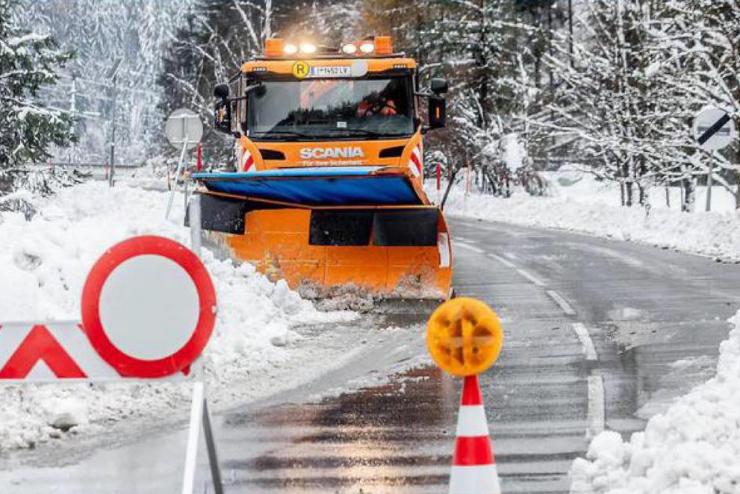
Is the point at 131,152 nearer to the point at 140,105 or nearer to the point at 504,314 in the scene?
the point at 140,105

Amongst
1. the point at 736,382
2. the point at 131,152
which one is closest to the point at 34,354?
the point at 736,382

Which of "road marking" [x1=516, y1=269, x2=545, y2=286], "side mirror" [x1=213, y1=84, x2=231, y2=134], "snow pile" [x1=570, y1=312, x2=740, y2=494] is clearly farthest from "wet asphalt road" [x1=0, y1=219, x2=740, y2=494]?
"side mirror" [x1=213, y1=84, x2=231, y2=134]

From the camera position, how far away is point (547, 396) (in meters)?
7.98

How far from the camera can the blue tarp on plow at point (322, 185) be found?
11891mm

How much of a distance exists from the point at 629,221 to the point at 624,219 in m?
0.55

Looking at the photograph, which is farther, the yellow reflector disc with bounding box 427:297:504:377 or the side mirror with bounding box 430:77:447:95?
the side mirror with bounding box 430:77:447:95

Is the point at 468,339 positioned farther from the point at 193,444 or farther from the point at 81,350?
the point at 81,350

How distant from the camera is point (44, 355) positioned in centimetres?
423

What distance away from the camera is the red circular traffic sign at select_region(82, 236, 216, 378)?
165 inches

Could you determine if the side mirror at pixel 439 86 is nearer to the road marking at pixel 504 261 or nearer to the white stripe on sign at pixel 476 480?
the road marking at pixel 504 261

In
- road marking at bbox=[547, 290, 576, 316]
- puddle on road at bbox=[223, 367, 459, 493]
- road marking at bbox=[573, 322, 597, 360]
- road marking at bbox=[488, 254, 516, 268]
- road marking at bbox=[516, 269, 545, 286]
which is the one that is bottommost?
puddle on road at bbox=[223, 367, 459, 493]

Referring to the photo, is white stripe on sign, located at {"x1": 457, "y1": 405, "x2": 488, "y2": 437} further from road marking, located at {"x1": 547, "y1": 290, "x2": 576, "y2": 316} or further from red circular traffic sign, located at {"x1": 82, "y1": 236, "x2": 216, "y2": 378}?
road marking, located at {"x1": 547, "y1": 290, "x2": 576, "y2": 316}

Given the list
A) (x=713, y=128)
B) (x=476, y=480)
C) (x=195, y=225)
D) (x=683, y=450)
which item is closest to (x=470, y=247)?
(x=713, y=128)

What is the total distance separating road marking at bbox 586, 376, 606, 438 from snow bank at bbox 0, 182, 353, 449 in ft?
8.08
